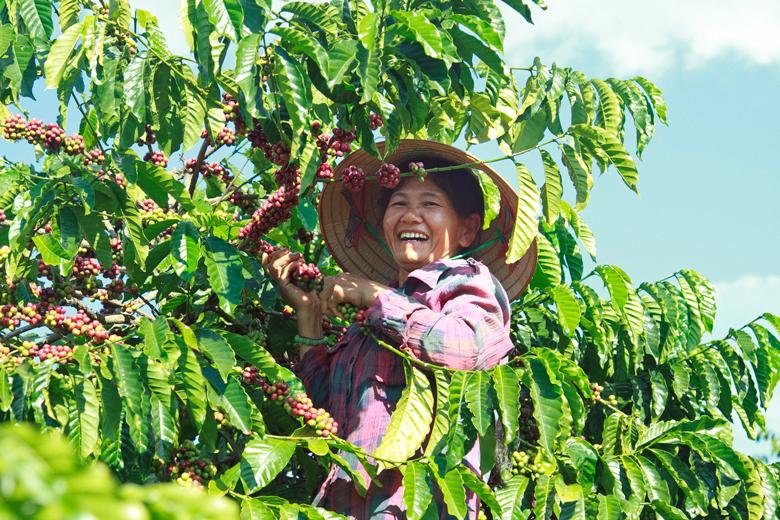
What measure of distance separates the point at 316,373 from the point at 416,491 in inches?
29.0

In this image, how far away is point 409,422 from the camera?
2.87 metres

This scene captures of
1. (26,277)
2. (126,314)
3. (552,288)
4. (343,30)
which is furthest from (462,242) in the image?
(26,277)

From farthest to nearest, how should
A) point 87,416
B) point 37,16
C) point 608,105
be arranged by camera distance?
1. point 608,105
2. point 37,16
3. point 87,416

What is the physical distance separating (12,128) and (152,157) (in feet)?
1.48

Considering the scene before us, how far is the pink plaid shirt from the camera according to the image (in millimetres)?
2924

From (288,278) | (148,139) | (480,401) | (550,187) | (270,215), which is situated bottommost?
(480,401)

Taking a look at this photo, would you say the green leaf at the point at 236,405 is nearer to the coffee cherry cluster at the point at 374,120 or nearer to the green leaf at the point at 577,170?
the coffee cherry cluster at the point at 374,120

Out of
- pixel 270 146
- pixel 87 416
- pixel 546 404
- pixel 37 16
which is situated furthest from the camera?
pixel 270 146

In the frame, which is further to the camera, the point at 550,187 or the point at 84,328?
the point at 550,187

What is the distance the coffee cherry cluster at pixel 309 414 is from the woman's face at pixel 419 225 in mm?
630

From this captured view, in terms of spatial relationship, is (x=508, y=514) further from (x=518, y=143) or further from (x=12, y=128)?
(x=12, y=128)

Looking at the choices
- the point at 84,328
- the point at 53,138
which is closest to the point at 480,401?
the point at 84,328

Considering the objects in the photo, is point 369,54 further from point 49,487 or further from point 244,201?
point 49,487

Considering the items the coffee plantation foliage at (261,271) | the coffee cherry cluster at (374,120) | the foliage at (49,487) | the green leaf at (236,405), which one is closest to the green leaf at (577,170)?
the coffee plantation foliage at (261,271)
